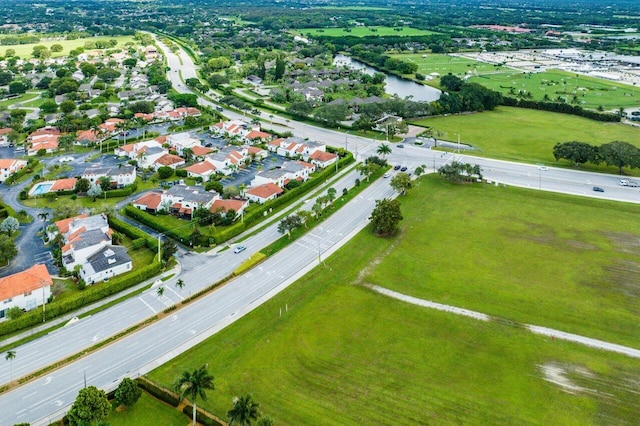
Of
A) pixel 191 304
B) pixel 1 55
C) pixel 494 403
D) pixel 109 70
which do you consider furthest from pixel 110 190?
pixel 1 55

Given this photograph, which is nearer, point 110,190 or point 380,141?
point 110,190

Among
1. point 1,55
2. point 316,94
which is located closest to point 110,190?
point 316,94

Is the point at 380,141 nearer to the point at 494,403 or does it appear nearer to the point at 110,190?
the point at 110,190

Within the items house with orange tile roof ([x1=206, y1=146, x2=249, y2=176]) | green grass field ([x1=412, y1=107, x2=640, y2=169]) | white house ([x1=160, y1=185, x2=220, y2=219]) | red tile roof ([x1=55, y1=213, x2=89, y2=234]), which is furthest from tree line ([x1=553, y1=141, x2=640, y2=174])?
red tile roof ([x1=55, y1=213, x2=89, y2=234])

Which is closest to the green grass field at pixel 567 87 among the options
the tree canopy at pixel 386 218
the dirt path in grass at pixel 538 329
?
the tree canopy at pixel 386 218

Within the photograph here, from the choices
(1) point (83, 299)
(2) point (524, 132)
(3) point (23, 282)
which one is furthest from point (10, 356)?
(2) point (524, 132)

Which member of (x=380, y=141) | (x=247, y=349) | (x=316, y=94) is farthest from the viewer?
(x=316, y=94)

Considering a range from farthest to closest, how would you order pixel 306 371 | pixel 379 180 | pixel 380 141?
pixel 380 141
pixel 379 180
pixel 306 371
